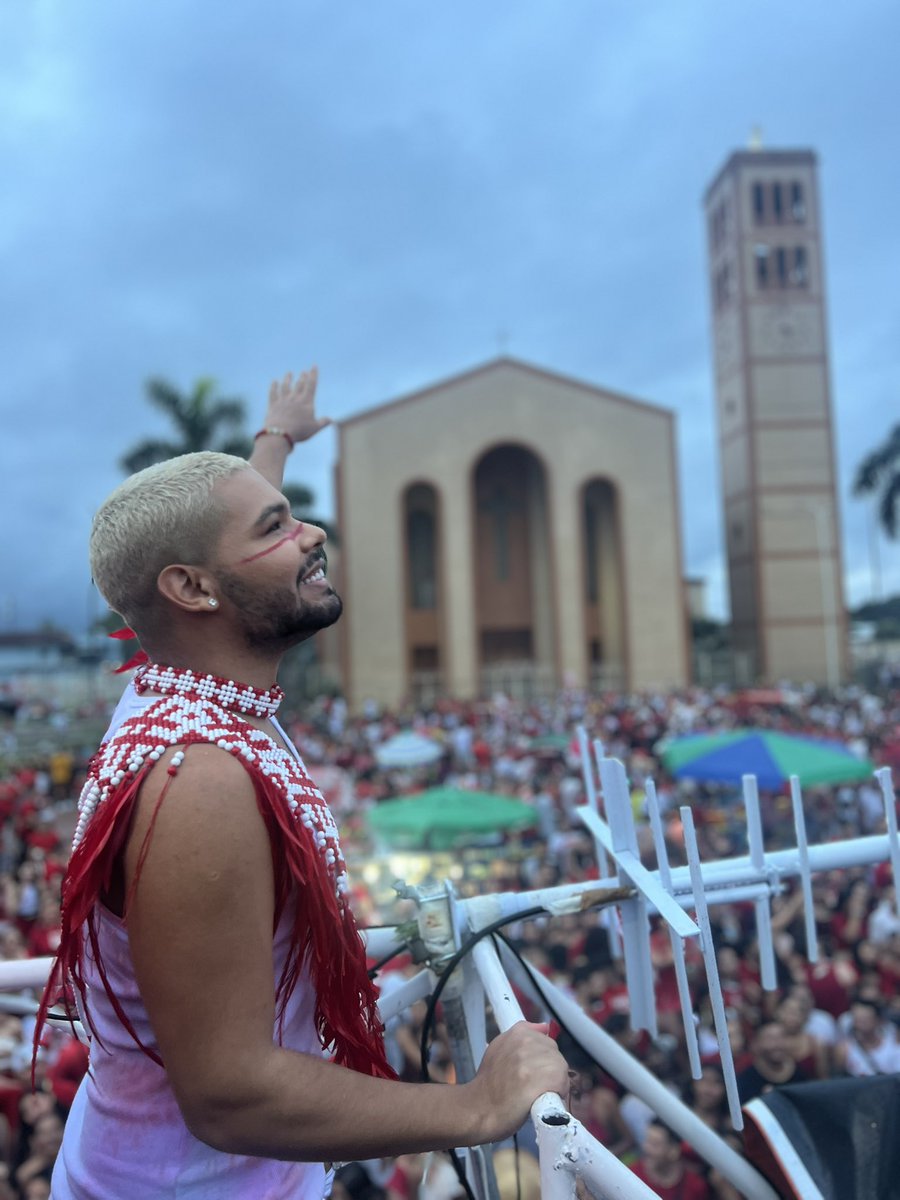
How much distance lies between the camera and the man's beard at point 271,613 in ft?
4.00

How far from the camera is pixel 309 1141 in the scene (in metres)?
1.02

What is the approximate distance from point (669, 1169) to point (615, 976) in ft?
7.11

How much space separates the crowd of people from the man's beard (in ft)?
2.24

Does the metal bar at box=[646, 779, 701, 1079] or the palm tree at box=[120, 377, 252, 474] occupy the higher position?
the palm tree at box=[120, 377, 252, 474]

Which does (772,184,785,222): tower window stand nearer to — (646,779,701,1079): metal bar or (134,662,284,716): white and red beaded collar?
(646,779,701,1079): metal bar

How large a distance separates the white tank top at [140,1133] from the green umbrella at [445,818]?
7.56 metres

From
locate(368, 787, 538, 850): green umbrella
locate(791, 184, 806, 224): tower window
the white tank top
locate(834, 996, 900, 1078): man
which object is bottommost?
locate(834, 996, 900, 1078): man

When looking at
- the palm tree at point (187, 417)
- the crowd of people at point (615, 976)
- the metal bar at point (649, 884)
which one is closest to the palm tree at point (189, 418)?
the palm tree at point (187, 417)

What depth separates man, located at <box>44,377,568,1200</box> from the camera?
1002 mm

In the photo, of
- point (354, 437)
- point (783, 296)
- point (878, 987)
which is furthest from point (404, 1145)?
point (783, 296)

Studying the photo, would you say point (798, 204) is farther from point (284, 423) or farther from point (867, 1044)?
point (284, 423)

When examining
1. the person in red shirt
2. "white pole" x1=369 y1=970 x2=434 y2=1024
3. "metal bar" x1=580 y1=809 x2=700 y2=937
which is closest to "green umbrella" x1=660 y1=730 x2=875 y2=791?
the person in red shirt

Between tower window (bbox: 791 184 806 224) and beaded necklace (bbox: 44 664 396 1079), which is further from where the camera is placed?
tower window (bbox: 791 184 806 224)

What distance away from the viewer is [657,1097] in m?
1.69
